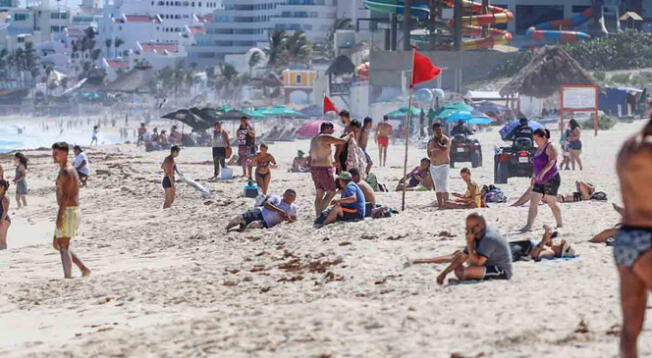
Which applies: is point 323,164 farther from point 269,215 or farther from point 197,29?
point 197,29

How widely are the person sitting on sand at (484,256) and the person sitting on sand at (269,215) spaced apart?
18.1 feet

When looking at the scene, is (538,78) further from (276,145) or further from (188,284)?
(188,284)

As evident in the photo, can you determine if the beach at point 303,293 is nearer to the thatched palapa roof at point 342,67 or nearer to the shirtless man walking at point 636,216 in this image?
the shirtless man walking at point 636,216

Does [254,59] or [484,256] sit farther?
[254,59]


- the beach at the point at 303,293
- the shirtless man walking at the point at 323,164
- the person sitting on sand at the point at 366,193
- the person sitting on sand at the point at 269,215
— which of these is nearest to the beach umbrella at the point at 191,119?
the beach at the point at 303,293

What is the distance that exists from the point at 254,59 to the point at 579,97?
3156 inches

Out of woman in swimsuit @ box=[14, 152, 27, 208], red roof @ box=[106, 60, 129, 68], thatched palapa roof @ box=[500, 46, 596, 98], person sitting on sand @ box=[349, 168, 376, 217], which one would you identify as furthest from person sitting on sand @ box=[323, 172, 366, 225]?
red roof @ box=[106, 60, 129, 68]

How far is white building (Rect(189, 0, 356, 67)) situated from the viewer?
134625 mm

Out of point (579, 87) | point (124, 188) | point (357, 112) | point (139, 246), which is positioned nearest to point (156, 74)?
point (357, 112)

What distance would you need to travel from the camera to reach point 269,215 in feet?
48.0

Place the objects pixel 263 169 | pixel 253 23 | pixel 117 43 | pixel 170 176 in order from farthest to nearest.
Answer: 1. pixel 117 43
2. pixel 253 23
3. pixel 170 176
4. pixel 263 169

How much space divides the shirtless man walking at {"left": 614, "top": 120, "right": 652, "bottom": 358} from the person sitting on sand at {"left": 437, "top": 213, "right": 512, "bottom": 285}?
10.3 ft

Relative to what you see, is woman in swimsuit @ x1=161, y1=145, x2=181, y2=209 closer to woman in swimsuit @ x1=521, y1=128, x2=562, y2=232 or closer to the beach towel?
the beach towel

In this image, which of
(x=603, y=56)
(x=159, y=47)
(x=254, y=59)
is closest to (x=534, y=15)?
(x=603, y=56)
